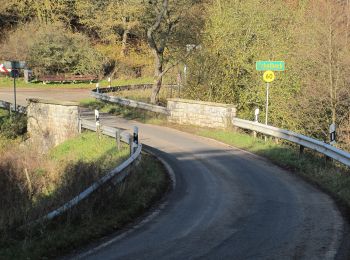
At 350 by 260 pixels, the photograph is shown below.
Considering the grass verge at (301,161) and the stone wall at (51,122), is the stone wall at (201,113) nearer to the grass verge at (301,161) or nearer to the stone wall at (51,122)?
the grass verge at (301,161)

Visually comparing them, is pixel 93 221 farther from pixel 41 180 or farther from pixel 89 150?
pixel 89 150

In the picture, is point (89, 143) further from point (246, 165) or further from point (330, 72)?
point (330, 72)

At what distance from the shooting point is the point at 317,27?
22672 millimetres

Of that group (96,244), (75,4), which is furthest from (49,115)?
(75,4)

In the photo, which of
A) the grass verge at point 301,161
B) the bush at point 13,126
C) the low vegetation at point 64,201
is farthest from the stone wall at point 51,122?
the grass verge at point 301,161

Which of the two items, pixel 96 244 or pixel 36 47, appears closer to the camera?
pixel 96 244

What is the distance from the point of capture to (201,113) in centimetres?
2167

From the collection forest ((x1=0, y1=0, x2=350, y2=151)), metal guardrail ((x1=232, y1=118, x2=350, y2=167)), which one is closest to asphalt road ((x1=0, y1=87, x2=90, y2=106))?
forest ((x1=0, y1=0, x2=350, y2=151))

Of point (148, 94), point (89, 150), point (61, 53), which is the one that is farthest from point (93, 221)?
point (61, 53)

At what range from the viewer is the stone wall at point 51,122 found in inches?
823

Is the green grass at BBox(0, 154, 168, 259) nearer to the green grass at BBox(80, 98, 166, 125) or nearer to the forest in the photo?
the forest

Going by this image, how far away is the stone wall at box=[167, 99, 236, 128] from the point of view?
2041 centimetres

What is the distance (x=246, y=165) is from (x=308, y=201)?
4.12 metres

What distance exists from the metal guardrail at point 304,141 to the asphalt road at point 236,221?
1.12 metres
